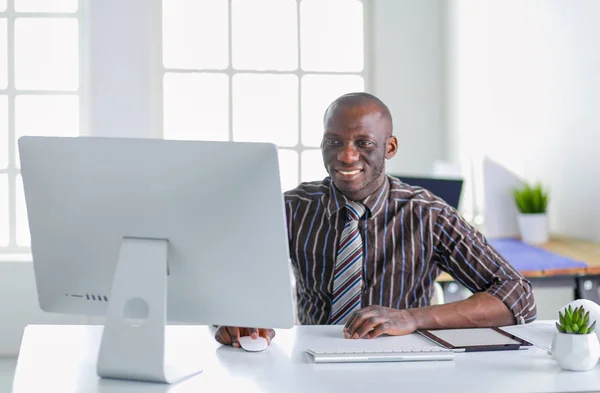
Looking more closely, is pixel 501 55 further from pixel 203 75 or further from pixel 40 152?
pixel 40 152

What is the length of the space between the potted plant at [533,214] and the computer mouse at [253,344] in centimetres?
221

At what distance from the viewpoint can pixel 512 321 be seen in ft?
7.19

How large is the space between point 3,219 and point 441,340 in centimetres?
360

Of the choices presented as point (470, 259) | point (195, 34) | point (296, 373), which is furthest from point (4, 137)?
point (296, 373)

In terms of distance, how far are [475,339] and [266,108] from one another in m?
3.29

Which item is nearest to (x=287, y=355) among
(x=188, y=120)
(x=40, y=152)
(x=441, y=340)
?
(x=441, y=340)

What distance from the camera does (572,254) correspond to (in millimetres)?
3354

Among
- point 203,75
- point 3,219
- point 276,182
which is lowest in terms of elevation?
point 3,219

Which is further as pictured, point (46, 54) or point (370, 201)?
Result: point (46, 54)

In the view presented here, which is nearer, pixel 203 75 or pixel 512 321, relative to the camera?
pixel 512 321

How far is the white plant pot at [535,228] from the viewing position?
382 centimetres

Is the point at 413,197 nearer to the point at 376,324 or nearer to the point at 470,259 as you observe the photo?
the point at 470,259

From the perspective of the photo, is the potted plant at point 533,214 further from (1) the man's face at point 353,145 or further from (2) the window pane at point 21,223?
(2) the window pane at point 21,223

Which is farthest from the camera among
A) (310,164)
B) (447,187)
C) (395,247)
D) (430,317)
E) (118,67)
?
(310,164)
